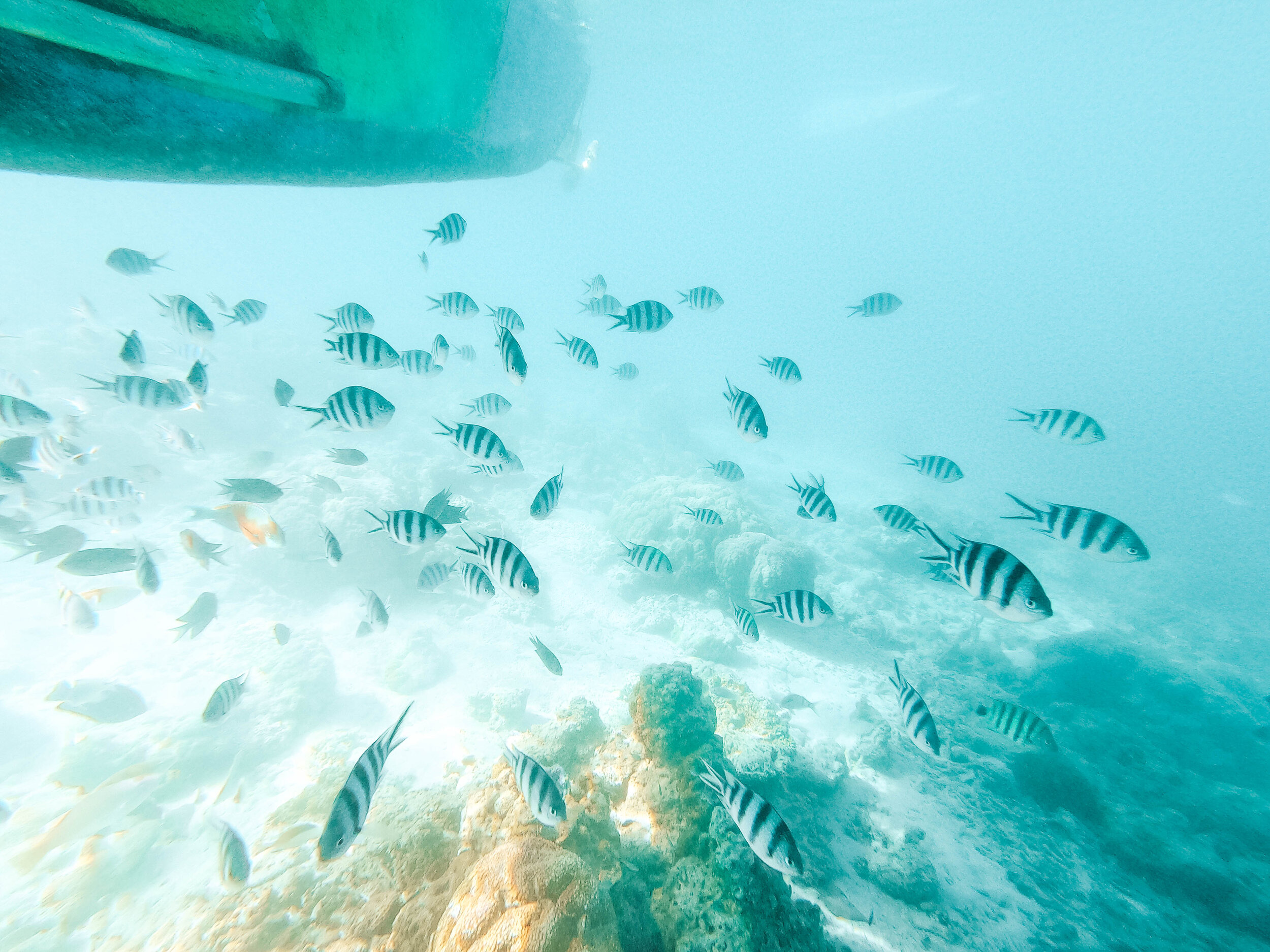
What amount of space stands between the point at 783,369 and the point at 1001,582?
395 cm

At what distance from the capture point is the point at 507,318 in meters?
5.91

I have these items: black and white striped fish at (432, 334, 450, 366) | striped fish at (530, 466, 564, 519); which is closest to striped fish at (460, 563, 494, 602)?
striped fish at (530, 466, 564, 519)

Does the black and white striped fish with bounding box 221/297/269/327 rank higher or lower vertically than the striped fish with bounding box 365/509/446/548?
higher

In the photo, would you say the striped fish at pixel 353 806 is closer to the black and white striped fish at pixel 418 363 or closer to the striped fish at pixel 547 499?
the striped fish at pixel 547 499

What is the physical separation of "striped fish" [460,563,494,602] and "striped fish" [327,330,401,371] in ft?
6.10

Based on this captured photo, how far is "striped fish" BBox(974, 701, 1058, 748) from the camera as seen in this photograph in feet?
14.1

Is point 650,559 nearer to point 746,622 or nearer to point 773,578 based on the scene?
point 746,622

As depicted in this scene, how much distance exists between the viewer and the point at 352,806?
1.95m

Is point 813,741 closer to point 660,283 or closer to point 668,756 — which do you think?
point 668,756

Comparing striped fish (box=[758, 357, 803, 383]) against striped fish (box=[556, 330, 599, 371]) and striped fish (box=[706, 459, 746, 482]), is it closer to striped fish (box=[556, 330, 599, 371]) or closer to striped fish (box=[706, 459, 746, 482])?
striped fish (box=[706, 459, 746, 482])

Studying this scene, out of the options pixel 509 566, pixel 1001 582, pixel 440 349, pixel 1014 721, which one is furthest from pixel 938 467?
pixel 440 349

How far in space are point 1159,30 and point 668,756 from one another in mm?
35055

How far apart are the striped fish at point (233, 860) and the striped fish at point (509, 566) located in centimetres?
336

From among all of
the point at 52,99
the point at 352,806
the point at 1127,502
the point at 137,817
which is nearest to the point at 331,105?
the point at 52,99
